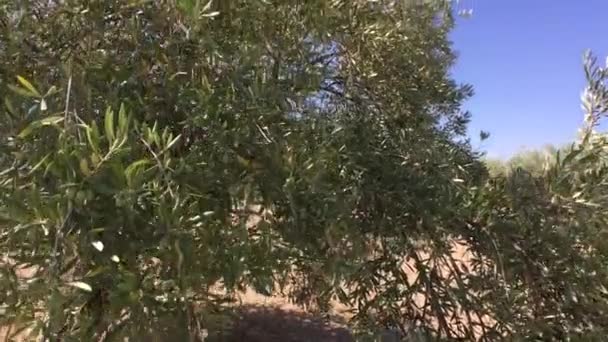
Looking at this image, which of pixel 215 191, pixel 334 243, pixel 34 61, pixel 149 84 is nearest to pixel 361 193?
pixel 334 243

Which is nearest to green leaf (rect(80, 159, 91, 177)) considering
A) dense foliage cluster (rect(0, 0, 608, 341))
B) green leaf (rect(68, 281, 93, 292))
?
dense foliage cluster (rect(0, 0, 608, 341))

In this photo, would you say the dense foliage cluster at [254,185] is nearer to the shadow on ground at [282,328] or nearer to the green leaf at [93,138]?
the green leaf at [93,138]

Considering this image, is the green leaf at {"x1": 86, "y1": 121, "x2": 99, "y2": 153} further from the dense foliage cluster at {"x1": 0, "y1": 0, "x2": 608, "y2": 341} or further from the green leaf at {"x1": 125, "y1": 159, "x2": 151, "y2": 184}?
the green leaf at {"x1": 125, "y1": 159, "x2": 151, "y2": 184}

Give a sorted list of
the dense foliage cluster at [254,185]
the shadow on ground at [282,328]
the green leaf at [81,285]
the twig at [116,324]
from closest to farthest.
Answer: the green leaf at [81,285]
the dense foliage cluster at [254,185]
the twig at [116,324]
the shadow on ground at [282,328]

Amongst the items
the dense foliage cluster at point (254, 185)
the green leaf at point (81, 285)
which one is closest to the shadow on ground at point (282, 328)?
the dense foliage cluster at point (254, 185)

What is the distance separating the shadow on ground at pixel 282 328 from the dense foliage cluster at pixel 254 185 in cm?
141

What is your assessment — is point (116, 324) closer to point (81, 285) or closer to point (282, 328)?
point (81, 285)

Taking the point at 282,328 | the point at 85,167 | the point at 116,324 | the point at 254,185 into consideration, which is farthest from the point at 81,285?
the point at 282,328

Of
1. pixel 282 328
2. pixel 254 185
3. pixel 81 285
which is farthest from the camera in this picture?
pixel 282 328

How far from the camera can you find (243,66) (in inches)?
98.1

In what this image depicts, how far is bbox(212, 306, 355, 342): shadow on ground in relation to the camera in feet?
17.4

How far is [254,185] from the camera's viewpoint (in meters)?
2.34

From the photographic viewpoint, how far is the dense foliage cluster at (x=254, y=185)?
184cm

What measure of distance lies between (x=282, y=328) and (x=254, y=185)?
361cm
